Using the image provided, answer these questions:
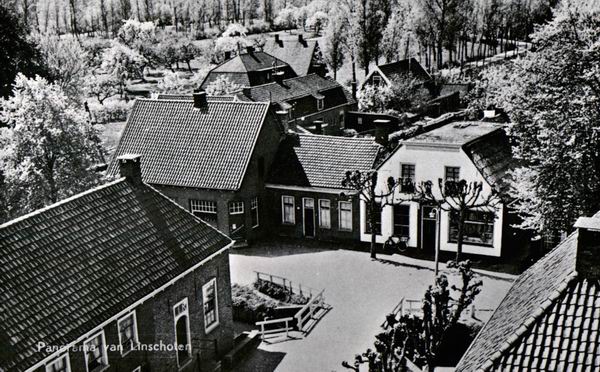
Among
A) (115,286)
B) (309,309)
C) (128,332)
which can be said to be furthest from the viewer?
(309,309)

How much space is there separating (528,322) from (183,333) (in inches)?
476

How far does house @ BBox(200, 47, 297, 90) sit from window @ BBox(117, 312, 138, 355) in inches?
1699

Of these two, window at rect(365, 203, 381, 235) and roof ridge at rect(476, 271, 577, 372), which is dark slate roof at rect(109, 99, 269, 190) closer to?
window at rect(365, 203, 381, 235)

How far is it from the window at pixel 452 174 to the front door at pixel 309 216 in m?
6.97

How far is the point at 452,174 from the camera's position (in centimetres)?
3067

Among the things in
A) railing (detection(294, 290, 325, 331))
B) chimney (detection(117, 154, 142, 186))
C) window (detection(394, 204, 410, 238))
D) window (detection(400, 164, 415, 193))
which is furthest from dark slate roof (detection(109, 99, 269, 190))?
chimney (detection(117, 154, 142, 186))

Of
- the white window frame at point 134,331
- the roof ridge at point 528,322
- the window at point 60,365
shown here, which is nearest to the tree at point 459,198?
the white window frame at point 134,331

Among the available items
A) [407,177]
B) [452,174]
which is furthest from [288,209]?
[452,174]

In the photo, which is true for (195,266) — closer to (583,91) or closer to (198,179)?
(198,179)

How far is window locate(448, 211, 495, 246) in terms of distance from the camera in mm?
30328

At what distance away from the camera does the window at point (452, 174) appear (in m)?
30.5

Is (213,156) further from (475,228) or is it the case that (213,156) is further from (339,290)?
(475,228)

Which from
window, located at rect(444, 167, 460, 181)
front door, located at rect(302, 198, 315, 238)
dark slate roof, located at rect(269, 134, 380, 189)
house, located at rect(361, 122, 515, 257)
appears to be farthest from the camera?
front door, located at rect(302, 198, 315, 238)

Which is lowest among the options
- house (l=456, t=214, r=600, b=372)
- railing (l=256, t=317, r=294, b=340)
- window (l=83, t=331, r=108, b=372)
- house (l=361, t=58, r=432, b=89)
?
railing (l=256, t=317, r=294, b=340)
